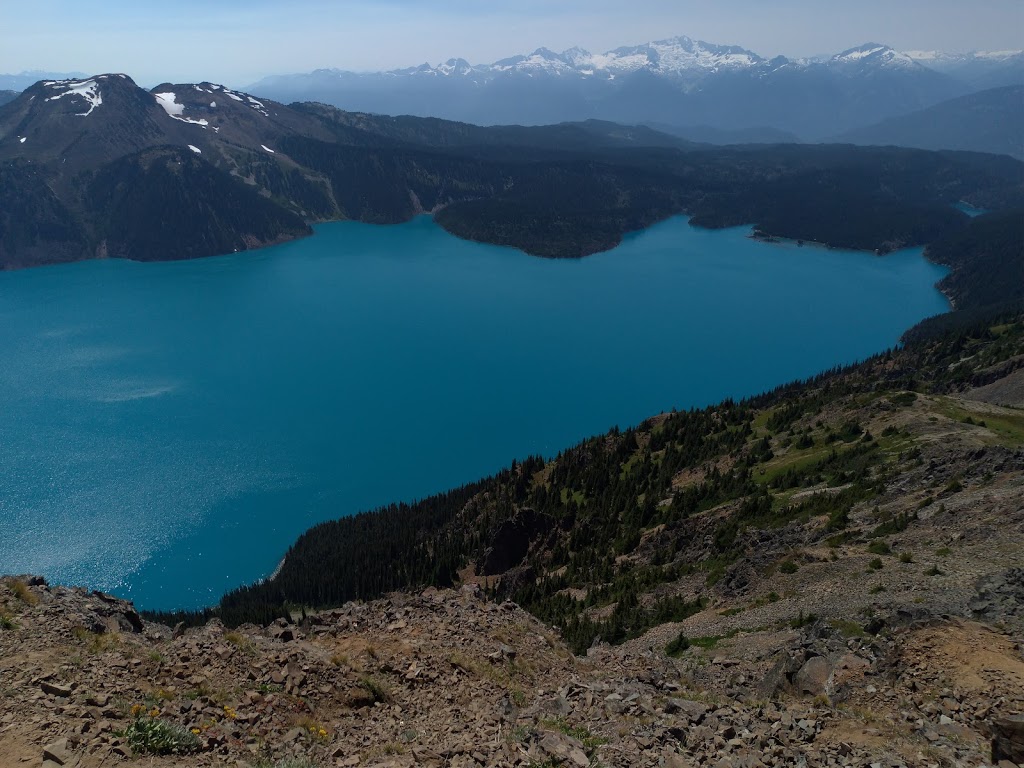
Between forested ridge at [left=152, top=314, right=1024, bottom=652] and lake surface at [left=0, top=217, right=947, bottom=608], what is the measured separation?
14350mm

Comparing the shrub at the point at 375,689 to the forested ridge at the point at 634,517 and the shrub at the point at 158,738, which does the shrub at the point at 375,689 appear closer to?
the shrub at the point at 158,738

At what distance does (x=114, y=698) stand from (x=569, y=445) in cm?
9995

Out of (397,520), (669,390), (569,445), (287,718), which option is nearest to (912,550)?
(287,718)

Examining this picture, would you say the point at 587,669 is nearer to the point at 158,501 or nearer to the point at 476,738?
the point at 476,738

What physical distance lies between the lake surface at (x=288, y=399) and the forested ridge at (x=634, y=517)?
47.1ft

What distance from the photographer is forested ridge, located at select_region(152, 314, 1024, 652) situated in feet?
155

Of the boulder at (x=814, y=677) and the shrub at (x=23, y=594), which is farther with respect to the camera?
the boulder at (x=814, y=677)

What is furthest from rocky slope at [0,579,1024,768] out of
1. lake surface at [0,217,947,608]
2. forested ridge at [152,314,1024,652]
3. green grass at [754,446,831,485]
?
lake surface at [0,217,947,608]

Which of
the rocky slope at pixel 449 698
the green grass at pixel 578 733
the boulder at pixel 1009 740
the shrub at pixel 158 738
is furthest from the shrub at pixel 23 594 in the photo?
the boulder at pixel 1009 740

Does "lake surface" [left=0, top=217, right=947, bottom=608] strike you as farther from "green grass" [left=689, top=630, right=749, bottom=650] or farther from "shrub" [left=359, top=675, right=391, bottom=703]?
"shrub" [left=359, top=675, right=391, bottom=703]

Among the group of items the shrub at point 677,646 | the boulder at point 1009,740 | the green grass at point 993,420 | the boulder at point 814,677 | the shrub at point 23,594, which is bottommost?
the shrub at point 677,646

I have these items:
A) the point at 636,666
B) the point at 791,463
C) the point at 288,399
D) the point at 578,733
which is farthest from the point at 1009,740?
the point at 288,399

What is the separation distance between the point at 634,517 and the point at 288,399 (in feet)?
278

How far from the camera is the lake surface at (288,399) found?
86938 millimetres
